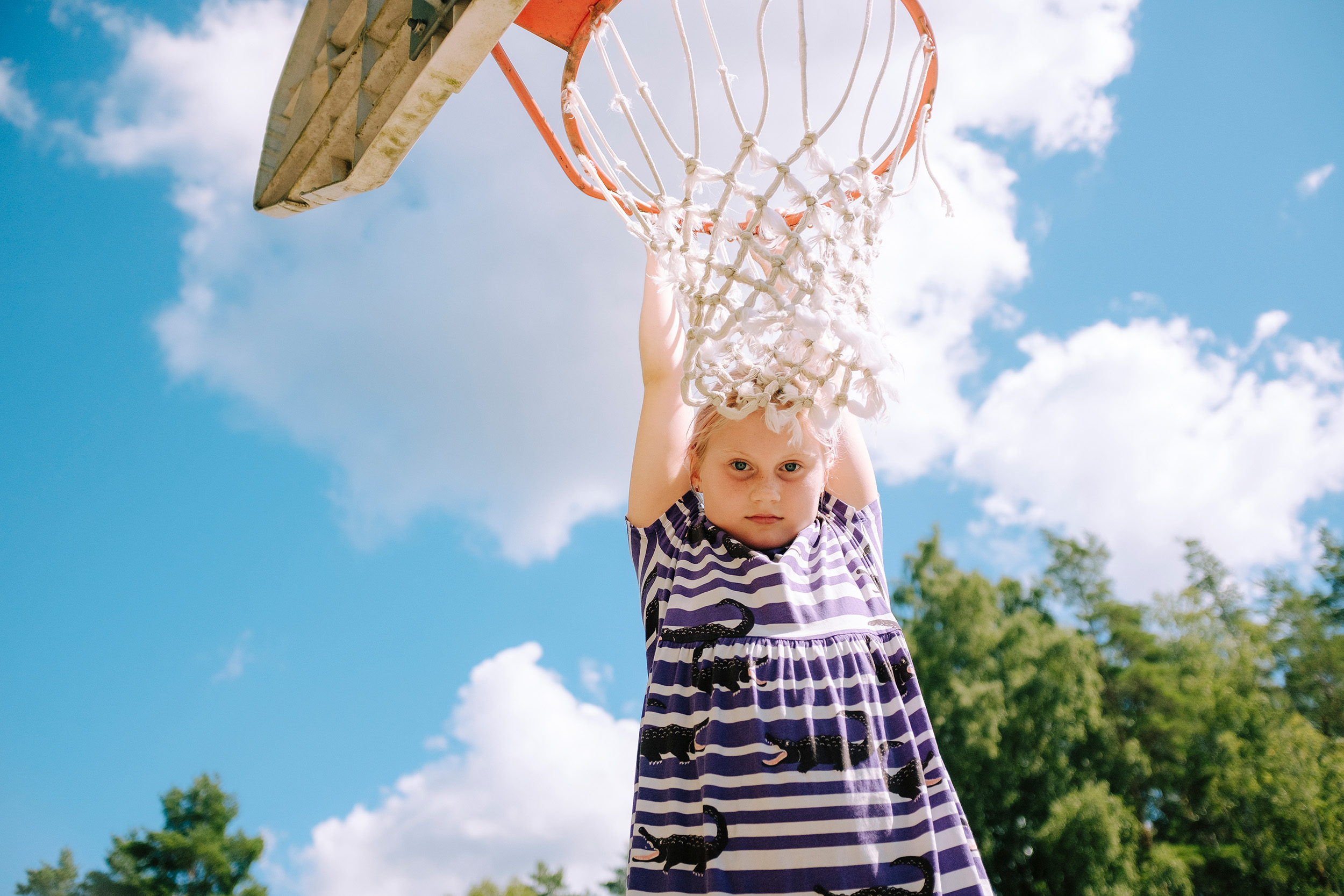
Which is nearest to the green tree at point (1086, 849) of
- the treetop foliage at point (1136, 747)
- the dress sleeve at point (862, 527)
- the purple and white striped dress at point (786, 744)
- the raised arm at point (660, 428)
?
the treetop foliage at point (1136, 747)

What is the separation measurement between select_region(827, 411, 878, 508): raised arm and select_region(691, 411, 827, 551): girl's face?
0.19m

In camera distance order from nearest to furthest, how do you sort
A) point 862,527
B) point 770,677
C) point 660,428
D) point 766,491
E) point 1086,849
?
point 770,677 < point 766,491 < point 660,428 < point 862,527 < point 1086,849

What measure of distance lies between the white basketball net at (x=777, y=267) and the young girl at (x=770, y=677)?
0.09m

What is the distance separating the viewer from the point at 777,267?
1.91 m

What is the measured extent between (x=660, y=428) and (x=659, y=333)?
10.3 inches

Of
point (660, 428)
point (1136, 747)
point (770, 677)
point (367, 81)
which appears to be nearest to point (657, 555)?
point (660, 428)

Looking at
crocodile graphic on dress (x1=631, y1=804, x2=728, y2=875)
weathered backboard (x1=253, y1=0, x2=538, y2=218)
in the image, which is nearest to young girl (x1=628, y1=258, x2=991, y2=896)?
crocodile graphic on dress (x1=631, y1=804, x2=728, y2=875)

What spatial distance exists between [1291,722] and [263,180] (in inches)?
824

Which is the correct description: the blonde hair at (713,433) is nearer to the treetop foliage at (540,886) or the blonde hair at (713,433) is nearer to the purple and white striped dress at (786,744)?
the purple and white striped dress at (786,744)

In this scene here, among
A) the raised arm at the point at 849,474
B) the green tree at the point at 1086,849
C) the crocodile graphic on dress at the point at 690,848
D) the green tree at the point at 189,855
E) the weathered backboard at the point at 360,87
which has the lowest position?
the crocodile graphic on dress at the point at 690,848

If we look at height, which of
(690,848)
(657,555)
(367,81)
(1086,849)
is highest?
(1086,849)

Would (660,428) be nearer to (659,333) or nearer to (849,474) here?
(659,333)

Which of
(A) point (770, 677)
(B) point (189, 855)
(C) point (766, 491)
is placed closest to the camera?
(A) point (770, 677)

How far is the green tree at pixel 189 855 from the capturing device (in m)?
21.9
